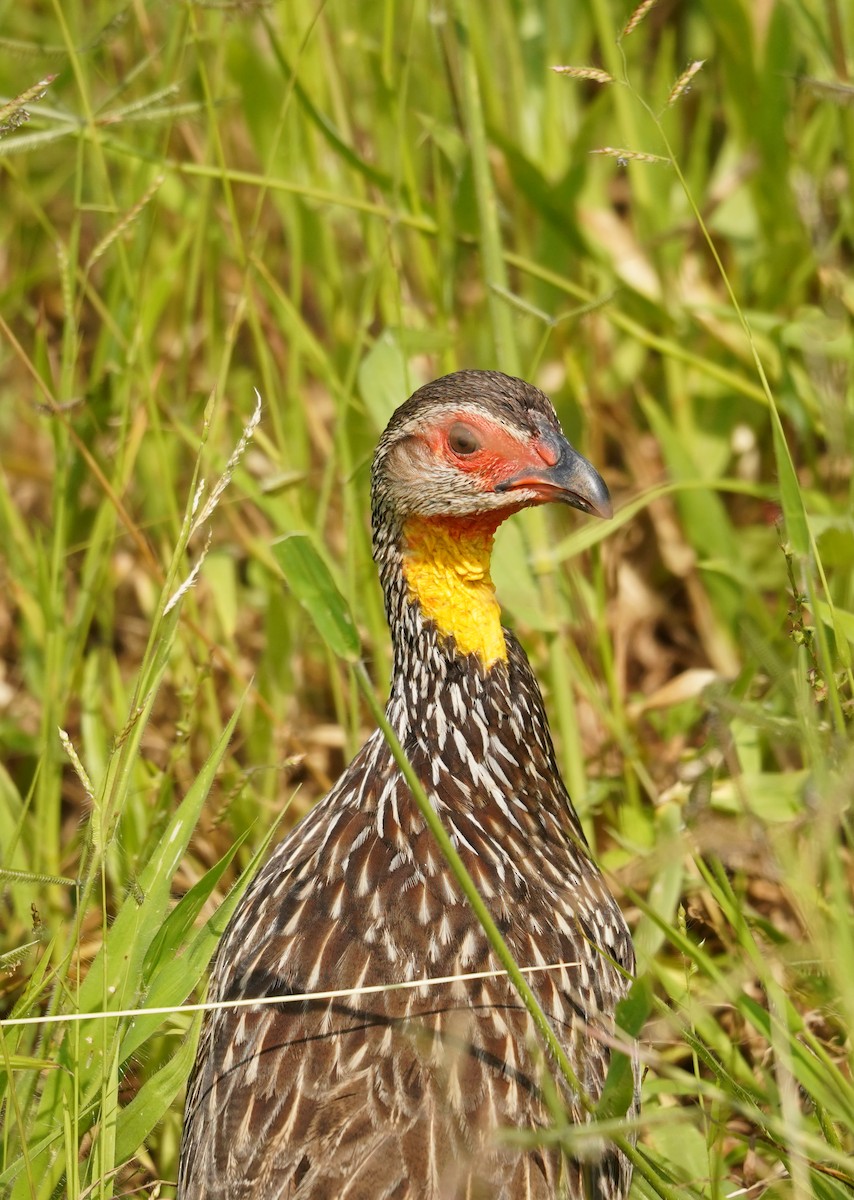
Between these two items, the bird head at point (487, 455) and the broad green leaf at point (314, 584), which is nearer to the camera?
the broad green leaf at point (314, 584)

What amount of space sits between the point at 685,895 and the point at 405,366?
1.41 m

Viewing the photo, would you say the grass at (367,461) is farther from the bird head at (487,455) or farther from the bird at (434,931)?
the bird head at (487,455)

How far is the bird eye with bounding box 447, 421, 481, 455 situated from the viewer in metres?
2.85

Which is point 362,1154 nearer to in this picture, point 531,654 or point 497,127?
Result: point 531,654

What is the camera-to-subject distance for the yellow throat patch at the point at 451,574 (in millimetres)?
2938

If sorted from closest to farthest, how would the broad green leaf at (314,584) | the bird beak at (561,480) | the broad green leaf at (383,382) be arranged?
the broad green leaf at (314,584) → the bird beak at (561,480) → the broad green leaf at (383,382)

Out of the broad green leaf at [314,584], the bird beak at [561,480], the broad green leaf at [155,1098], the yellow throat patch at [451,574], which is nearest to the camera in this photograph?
the broad green leaf at [314,584]

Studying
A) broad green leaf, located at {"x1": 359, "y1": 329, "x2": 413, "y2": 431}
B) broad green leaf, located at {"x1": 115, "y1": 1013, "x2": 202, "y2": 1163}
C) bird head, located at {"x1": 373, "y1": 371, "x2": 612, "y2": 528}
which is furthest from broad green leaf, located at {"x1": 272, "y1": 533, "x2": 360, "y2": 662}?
broad green leaf, located at {"x1": 359, "y1": 329, "x2": 413, "y2": 431}

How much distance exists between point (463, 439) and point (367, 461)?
17.5 inches

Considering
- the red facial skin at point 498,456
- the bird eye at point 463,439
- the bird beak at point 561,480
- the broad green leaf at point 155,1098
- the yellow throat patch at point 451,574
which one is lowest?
the broad green leaf at point 155,1098

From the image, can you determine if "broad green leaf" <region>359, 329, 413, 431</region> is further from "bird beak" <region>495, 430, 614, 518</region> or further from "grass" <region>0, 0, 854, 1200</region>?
"bird beak" <region>495, 430, 614, 518</region>

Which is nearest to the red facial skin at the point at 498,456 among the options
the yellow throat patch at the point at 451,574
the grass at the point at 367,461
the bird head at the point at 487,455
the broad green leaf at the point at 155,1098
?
the bird head at the point at 487,455

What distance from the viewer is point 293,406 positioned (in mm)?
4176

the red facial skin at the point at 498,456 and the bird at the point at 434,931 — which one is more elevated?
the red facial skin at the point at 498,456
